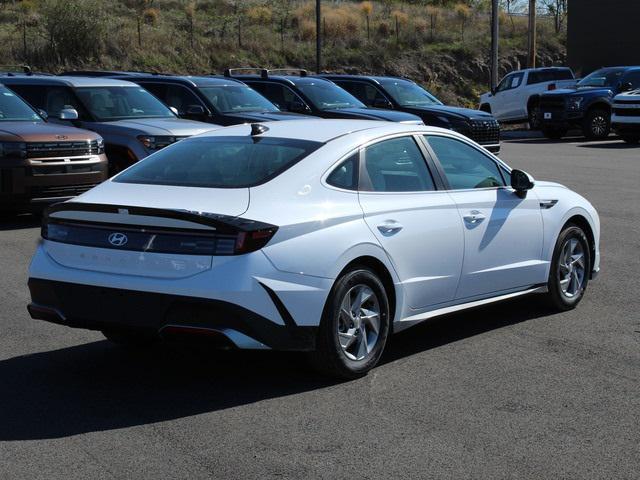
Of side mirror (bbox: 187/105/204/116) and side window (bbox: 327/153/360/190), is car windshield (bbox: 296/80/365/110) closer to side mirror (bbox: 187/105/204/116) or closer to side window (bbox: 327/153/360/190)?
side mirror (bbox: 187/105/204/116)

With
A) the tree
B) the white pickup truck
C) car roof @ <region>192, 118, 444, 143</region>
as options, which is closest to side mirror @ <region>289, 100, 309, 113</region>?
car roof @ <region>192, 118, 444, 143</region>

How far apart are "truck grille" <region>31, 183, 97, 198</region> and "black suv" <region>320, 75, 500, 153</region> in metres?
8.72

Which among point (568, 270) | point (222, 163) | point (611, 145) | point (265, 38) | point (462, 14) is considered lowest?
point (611, 145)

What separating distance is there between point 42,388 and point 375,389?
76.2 inches

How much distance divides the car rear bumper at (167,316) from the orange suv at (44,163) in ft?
22.9

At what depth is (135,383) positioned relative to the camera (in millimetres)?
6555

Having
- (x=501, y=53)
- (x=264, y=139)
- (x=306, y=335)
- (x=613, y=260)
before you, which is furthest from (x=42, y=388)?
(x=501, y=53)

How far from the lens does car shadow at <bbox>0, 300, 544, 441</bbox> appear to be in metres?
5.83

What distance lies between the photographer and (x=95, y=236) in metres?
6.34

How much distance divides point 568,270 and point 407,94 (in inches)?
568

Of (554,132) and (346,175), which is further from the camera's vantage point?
(554,132)

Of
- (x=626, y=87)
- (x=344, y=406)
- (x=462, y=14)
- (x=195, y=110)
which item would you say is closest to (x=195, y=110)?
(x=195, y=110)

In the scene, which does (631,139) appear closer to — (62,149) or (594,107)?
(594,107)

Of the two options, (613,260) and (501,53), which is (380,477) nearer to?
(613,260)
